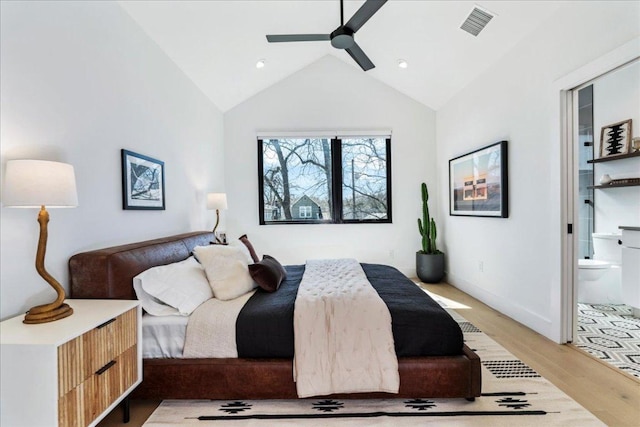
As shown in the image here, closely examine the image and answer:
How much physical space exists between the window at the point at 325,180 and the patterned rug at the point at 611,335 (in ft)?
8.59

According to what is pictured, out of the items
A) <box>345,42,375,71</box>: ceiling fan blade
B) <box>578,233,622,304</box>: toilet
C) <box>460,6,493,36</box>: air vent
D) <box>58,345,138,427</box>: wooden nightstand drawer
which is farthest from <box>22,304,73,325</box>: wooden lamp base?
<box>578,233,622,304</box>: toilet

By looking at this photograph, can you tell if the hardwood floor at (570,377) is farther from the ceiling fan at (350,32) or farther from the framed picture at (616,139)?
the ceiling fan at (350,32)

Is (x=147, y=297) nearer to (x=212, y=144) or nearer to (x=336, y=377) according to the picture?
(x=336, y=377)

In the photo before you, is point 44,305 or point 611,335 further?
point 611,335

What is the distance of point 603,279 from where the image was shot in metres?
3.37

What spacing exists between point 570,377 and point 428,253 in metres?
2.55

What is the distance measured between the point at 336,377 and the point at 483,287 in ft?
8.66

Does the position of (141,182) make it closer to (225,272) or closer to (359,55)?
(225,272)

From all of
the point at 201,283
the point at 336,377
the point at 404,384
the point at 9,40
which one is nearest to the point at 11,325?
the point at 201,283

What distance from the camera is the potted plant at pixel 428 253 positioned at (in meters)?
4.42

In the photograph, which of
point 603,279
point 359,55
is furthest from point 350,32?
point 603,279

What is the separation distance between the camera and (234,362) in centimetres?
175

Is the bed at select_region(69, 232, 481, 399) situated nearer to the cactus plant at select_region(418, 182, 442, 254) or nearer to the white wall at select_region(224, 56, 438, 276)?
the cactus plant at select_region(418, 182, 442, 254)

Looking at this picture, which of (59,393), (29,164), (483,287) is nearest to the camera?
(59,393)
